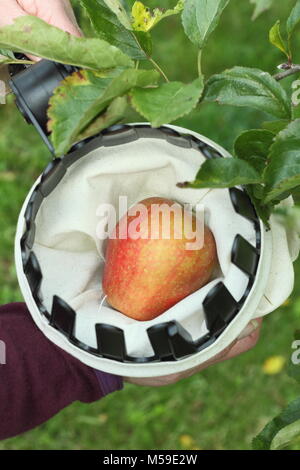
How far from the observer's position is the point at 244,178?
1.92 ft

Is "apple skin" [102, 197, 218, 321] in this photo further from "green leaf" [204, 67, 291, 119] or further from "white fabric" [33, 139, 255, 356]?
"green leaf" [204, 67, 291, 119]

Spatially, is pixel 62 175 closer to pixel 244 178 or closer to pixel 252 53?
pixel 244 178

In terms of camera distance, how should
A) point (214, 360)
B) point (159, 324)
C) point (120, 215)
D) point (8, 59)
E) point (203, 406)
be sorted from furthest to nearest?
1. point (203, 406)
2. point (214, 360)
3. point (120, 215)
4. point (159, 324)
5. point (8, 59)

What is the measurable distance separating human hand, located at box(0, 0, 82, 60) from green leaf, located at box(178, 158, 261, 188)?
1.55ft

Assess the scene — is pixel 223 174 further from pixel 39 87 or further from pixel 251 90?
pixel 39 87

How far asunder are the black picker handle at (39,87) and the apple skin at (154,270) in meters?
0.21

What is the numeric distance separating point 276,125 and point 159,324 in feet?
0.94

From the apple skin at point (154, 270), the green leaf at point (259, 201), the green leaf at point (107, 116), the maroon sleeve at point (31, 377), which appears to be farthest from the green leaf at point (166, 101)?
the maroon sleeve at point (31, 377)

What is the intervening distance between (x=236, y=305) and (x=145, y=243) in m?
0.16

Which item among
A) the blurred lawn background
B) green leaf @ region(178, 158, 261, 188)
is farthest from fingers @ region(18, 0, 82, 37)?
the blurred lawn background

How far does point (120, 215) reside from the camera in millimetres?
889

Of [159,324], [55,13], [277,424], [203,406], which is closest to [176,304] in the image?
[159,324]

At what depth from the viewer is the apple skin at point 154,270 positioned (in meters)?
0.84

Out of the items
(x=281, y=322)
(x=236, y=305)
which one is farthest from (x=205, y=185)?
(x=281, y=322)
